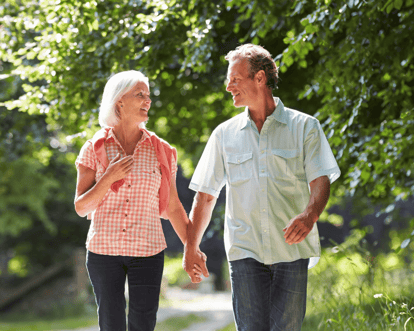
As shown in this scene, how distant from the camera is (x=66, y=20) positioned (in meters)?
6.11

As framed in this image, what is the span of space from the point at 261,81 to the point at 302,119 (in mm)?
328

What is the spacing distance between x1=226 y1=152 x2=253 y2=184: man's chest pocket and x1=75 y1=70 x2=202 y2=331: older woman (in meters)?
0.40

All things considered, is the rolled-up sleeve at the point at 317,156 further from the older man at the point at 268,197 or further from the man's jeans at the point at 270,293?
the man's jeans at the point at 270,293

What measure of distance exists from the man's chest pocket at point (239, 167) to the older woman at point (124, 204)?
40 centimetres

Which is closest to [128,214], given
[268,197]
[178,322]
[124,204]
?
[124,204]

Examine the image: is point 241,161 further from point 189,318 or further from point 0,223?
point 0,223

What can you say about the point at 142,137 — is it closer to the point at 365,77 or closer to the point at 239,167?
the point at 239,167

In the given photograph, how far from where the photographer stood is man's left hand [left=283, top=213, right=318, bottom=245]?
9.00 feet

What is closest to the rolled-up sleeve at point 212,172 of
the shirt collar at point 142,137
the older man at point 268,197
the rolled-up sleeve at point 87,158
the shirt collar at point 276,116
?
the older man at point 268,197

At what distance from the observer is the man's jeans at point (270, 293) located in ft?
9.68

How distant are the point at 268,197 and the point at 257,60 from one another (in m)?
0.80

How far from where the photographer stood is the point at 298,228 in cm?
275

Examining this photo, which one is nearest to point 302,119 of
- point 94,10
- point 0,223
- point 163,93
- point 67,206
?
point 94,10


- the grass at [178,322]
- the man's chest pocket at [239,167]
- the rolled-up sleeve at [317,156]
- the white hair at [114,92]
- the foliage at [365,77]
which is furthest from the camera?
the grass at [178,322]
